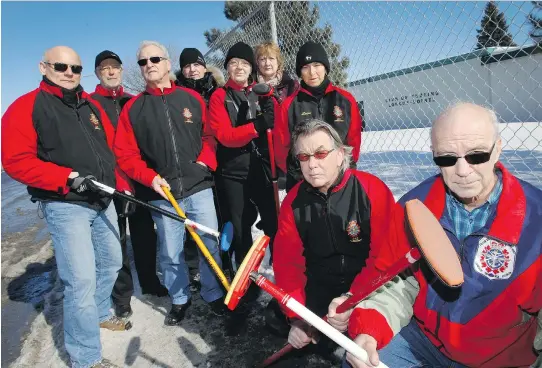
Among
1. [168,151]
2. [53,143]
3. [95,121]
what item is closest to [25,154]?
[53,143]

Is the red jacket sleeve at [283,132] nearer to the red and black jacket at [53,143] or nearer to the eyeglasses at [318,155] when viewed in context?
the eyeglasses at [318,155]

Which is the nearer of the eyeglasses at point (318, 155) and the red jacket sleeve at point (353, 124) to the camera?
the eyeglasses at point (318, 155)

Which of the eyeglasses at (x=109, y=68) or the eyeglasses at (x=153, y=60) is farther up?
the eyeglasses at (x=109, y=68)

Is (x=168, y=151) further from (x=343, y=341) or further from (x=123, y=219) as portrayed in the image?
(x=343, y=341)

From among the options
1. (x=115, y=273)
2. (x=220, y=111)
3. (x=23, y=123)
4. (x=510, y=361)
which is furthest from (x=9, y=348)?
(x=510, y=361)

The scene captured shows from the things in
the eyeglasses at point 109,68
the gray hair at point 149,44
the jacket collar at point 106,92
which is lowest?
the jacket collar at point 106,92

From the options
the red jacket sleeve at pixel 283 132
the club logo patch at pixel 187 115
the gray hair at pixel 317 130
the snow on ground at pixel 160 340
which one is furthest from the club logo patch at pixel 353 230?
the club logo patch at pixel 187 115

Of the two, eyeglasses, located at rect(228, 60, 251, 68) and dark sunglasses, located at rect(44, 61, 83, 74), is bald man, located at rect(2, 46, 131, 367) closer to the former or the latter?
dark sunglasses, located at rect(44, 61, 83, 74)

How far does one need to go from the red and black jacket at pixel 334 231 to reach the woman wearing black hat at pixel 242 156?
1016mm

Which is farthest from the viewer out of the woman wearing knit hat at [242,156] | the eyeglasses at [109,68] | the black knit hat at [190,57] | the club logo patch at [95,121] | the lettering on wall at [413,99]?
the lettering on wall at [413,99]

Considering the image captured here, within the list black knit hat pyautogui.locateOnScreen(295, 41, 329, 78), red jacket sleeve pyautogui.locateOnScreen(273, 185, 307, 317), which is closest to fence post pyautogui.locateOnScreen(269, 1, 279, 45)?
black knit hat pyautogui.locateOnScreen(295, 41, 329, 78)

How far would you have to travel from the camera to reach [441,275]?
1.13 metres

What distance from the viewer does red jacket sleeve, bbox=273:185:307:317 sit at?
2164 mm

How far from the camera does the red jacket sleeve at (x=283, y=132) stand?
293 centimetres
